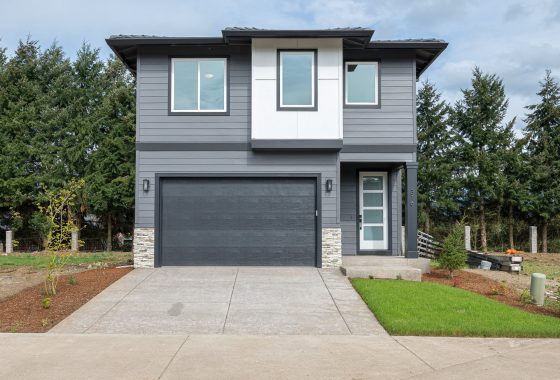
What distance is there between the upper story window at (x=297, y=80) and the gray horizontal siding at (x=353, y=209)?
8.80ft

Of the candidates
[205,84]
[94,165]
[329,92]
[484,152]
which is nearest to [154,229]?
[205,84]

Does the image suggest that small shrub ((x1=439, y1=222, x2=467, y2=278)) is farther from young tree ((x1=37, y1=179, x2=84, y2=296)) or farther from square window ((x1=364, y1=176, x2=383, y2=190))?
young tree ((x1=37, y1=179, x2=84, y2=296))

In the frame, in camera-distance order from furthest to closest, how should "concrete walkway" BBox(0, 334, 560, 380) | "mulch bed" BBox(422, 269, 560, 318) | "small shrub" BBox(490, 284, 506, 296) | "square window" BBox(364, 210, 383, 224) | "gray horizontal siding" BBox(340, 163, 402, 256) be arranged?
"square window" BBox(364, 210, 383, 224)
"gray horizontal siding" BBox(340, 163, 402, 256)
"small shrub" BBox(490, 284, 506, 296)
"mulch bed" BBox(422, 269, 560, 318)
"concrete walkway" BBox(0, 334, 560, 380)

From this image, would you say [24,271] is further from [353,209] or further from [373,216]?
[373,216]

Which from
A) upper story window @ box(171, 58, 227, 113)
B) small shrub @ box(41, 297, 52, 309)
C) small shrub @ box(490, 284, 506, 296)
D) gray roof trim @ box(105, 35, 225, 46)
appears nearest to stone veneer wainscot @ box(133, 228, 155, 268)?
upper story window @ box(171, 58, 227, 113)

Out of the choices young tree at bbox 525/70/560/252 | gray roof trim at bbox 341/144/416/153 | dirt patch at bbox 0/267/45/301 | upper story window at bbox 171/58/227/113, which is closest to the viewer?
dirt patch at bbox 0/267/45/301

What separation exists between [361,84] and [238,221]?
4.79 metres

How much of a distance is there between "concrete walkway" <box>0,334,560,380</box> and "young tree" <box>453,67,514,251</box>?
53.8 ft

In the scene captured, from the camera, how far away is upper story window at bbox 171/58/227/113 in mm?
12789

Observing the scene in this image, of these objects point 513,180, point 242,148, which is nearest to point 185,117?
point 242,148

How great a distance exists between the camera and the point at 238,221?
41.7ft

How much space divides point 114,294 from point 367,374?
5.77m

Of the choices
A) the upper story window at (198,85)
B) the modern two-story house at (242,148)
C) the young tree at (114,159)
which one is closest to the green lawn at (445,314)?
the modern two-story house at (242,148)

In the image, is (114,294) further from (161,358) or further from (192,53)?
(192,53)
